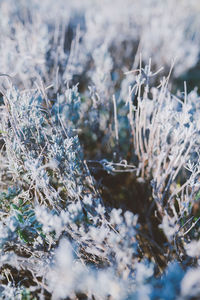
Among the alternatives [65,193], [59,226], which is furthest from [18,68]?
[59,226]

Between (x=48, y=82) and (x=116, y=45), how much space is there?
3.93 feet

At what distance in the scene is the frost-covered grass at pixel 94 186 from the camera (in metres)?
0.84

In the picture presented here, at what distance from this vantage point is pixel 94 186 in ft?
4.24

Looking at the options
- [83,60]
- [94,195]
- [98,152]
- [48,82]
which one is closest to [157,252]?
[94,195]

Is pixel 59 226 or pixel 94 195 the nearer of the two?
pixel 59 226

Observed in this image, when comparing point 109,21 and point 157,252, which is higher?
point 109,21

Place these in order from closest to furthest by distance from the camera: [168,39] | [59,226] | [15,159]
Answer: [59,226] → [15,159] → [168,39]

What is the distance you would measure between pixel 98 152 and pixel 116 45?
60.8 inches

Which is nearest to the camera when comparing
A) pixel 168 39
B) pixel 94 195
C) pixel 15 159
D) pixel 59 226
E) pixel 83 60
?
pixel 59 226

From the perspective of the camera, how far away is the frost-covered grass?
0.84 m

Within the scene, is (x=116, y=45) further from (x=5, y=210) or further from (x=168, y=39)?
(x=5, y=210)

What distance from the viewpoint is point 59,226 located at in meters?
0.82

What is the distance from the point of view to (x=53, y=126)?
1121 millimetres

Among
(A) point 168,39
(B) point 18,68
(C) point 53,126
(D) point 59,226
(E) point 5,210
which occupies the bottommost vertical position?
(D) point 59,226
